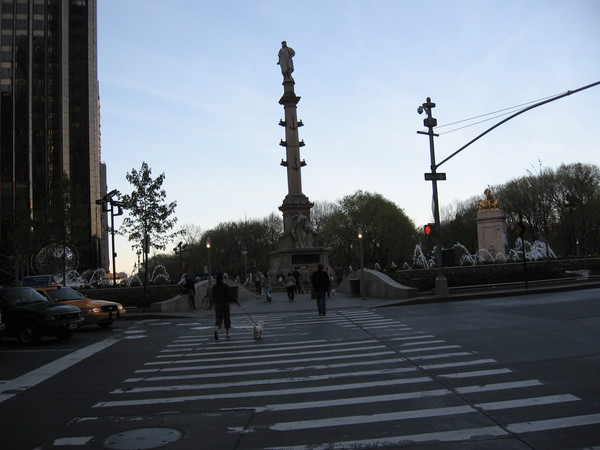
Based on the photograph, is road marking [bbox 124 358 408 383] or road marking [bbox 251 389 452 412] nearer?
road marking [bbox 251 389 452 412]

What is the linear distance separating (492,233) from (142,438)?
4960cm

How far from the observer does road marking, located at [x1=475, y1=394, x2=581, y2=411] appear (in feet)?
20.4

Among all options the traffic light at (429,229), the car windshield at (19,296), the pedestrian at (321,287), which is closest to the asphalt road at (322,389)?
the car windshield at (19,296)

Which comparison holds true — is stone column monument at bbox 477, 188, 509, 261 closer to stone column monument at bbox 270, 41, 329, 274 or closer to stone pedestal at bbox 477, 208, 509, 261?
stone pedestal at bbox 477, 208, 509, 261

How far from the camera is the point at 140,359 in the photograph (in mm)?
11469

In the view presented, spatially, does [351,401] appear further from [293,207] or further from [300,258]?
[293,207]

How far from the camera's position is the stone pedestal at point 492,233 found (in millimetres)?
50469

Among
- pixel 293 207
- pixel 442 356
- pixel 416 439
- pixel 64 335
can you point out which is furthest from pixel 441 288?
pixel 293 207

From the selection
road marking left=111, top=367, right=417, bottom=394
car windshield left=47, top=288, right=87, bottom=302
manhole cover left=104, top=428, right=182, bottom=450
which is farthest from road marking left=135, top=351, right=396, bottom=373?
car windshield left=47, top=288, right=87, bottom=302

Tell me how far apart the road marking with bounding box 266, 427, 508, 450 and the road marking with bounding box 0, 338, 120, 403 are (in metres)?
5.25

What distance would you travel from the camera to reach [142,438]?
18.5 ft

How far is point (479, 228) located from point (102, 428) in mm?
49863

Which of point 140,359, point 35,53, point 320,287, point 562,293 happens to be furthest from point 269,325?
point 35,53

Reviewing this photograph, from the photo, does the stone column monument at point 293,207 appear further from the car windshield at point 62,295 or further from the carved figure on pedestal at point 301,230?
the car windshield at point 62,295
